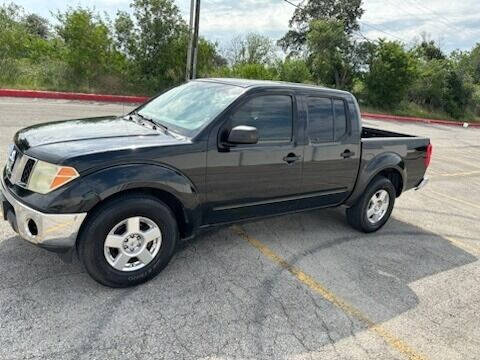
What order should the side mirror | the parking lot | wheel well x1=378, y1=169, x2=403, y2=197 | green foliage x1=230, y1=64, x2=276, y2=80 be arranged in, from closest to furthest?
the parking lot, the side mirror, wheel well x1=378, y1=169, x2=403, y2=197, green foliage x1=230, y1=64, x2=276, y2=80

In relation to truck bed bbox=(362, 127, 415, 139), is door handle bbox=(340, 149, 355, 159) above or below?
below

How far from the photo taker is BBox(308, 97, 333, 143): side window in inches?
166

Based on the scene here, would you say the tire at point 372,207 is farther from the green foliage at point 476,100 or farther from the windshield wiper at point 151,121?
the green foliage at point 476,100

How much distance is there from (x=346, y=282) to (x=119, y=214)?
2.24 meters

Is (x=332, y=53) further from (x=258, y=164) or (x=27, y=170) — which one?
(x=27, y=170)

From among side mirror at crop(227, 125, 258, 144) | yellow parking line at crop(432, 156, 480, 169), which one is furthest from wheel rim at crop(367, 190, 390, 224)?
yellow parking line at crop(432, 156, 480, 169)

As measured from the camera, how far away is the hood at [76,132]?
126 inches

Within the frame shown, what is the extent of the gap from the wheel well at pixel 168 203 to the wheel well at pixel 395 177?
2932mm

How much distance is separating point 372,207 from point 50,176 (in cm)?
386

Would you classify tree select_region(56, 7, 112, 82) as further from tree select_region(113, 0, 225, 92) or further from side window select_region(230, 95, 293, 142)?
side window select_region(230, 95, 293, 142)

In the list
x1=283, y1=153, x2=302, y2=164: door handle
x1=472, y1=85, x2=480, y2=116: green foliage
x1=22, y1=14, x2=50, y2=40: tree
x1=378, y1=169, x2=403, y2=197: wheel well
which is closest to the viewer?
x1=283, y1=153, x2=302, y2=164: door handle

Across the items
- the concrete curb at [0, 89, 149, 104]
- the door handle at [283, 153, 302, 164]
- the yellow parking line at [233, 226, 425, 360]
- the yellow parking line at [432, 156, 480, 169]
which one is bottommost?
the yellow parking line at [233, 226, 425, 360]

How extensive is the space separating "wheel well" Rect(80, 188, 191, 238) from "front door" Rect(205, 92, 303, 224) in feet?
0.80

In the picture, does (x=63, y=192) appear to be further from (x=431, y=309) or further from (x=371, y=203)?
(x=371, y=203)
